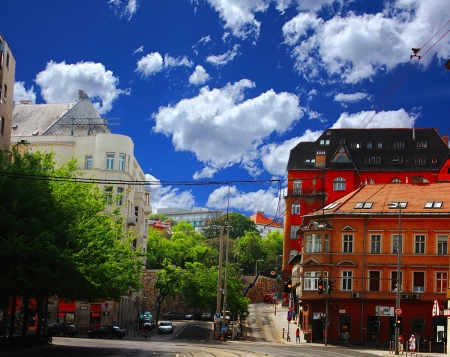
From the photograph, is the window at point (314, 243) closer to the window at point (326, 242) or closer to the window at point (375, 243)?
the window at point (326, 242)

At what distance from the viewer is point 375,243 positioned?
67.9m

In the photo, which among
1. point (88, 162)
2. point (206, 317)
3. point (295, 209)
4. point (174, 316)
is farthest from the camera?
point (174, 316)

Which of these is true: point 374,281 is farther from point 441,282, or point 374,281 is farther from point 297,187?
point 297,187

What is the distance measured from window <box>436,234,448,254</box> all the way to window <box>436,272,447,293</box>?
1.88 m

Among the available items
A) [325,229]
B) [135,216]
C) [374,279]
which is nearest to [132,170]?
[135,216]

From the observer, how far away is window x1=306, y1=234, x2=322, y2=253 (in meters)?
69.4

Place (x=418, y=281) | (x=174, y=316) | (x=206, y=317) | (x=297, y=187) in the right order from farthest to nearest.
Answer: (x=174, y=316) → (x=206, y=317) → (x=297, y=187) → (x=418, y=281)

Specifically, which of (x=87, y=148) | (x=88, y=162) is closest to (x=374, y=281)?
(x=88, y=162)

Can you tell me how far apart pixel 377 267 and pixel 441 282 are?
5.48m

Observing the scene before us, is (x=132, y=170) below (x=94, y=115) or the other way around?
below

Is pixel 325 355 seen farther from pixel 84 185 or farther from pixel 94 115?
pixel 94 115

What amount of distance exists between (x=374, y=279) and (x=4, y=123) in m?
33.4

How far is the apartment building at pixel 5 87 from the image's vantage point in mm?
54812

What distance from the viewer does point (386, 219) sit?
6788 cm
